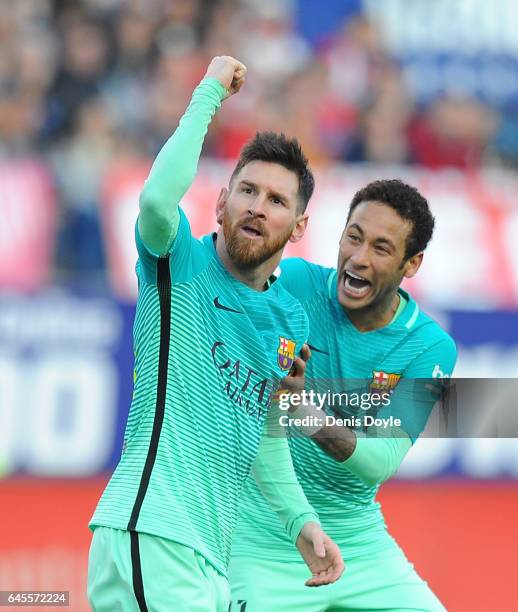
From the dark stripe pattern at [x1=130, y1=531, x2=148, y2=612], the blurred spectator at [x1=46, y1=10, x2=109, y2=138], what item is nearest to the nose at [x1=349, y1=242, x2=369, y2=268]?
the dark stripe pattern at [x1=130, y1=531, x2=148, y2=612]

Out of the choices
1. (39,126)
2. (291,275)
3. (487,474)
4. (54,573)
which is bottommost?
(54,573)

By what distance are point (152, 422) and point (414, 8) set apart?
362 inches

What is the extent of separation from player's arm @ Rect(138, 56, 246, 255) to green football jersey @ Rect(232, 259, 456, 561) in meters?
1.44

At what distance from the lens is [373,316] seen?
209 inches

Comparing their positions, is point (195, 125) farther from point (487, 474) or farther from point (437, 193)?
point (437, 193)

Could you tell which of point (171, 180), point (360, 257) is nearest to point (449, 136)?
point (360, 257)

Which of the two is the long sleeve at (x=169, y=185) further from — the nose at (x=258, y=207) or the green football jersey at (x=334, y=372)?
the green football jersey at (x=334, y=372)

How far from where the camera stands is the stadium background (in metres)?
8.17

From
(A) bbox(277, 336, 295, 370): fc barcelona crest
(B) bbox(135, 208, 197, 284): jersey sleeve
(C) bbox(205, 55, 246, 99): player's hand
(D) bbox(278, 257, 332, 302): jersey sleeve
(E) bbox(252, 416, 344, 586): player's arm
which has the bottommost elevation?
(E) bbox(252, 416, 344, 586): player's arm

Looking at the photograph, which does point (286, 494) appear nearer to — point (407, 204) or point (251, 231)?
point (251, 231)

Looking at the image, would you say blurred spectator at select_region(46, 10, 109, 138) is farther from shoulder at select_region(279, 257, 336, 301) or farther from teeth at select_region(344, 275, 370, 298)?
teeth at select_region(344, 275, 370, 298)

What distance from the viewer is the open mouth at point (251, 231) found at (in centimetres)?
411

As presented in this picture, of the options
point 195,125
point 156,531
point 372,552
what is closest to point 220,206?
point 195,125

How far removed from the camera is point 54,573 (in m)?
7.75
